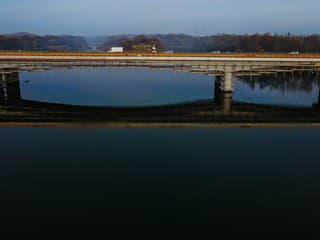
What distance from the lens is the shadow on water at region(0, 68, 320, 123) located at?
2322cm

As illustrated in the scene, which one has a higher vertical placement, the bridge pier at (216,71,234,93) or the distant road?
the distant road

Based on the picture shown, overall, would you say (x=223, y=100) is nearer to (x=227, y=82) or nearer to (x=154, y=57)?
(x=227, y=82)

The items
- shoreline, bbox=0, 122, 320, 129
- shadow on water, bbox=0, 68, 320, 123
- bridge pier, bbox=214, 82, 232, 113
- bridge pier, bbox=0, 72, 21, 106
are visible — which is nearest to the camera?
shoreline, bbox=0, 122, 320, 129

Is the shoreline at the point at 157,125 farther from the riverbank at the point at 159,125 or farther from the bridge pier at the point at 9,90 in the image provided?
the bridge pier at the point at 9,90

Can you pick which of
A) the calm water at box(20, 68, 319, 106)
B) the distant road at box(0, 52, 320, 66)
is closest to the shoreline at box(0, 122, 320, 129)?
the calm water at box(20, 68, 319, 106)

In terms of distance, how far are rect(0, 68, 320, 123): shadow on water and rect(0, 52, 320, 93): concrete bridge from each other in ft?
10.5

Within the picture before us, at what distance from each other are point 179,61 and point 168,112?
8.45 metres

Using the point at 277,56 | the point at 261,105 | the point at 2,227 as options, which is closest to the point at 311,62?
the point at 277,56

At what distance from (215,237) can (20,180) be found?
8688mm

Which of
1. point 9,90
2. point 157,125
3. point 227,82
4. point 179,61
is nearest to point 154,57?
point 179,61

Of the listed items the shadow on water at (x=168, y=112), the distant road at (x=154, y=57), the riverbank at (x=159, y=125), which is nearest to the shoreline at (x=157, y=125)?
the riverbank at (x=159, y=125)

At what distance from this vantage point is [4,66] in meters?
32.0

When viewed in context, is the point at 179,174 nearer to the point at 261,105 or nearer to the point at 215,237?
the point at 215,237

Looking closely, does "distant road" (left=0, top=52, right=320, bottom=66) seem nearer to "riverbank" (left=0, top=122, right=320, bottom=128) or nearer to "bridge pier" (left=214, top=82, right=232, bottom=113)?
"bridge pier" (left=214, top=82, right=232, bottom=113)
